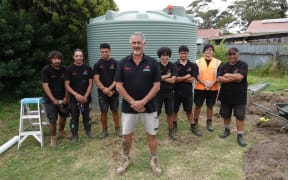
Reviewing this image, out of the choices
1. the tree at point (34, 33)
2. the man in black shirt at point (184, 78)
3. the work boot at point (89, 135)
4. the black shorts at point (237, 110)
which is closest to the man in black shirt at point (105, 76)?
the work boot at point (89, 135)

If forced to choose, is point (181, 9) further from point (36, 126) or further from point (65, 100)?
point (36, 126)

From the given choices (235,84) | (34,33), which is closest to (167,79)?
(235,84)

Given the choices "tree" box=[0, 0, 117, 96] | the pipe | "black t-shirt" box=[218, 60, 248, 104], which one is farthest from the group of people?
"tree" box=[0, 0, 117, 96]

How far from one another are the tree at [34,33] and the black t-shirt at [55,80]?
2.41m

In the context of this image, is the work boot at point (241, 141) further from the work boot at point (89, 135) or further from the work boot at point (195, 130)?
the work boot at point (89, 135)

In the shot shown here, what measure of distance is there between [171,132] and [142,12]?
9.35ft

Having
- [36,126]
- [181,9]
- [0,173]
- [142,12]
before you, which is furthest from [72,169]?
[181,9]

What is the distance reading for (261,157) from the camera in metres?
4.19

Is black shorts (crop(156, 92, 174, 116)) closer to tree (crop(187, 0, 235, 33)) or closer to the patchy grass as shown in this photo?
the patchy grass

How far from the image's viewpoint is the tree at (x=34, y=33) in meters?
6.59

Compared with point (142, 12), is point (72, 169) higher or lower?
lower

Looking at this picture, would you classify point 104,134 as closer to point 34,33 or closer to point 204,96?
point 204,96

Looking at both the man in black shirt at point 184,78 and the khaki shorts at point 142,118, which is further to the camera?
the man in black shirt at point 184,78

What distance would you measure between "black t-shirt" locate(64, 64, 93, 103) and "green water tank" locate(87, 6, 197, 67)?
1745 millimetres
